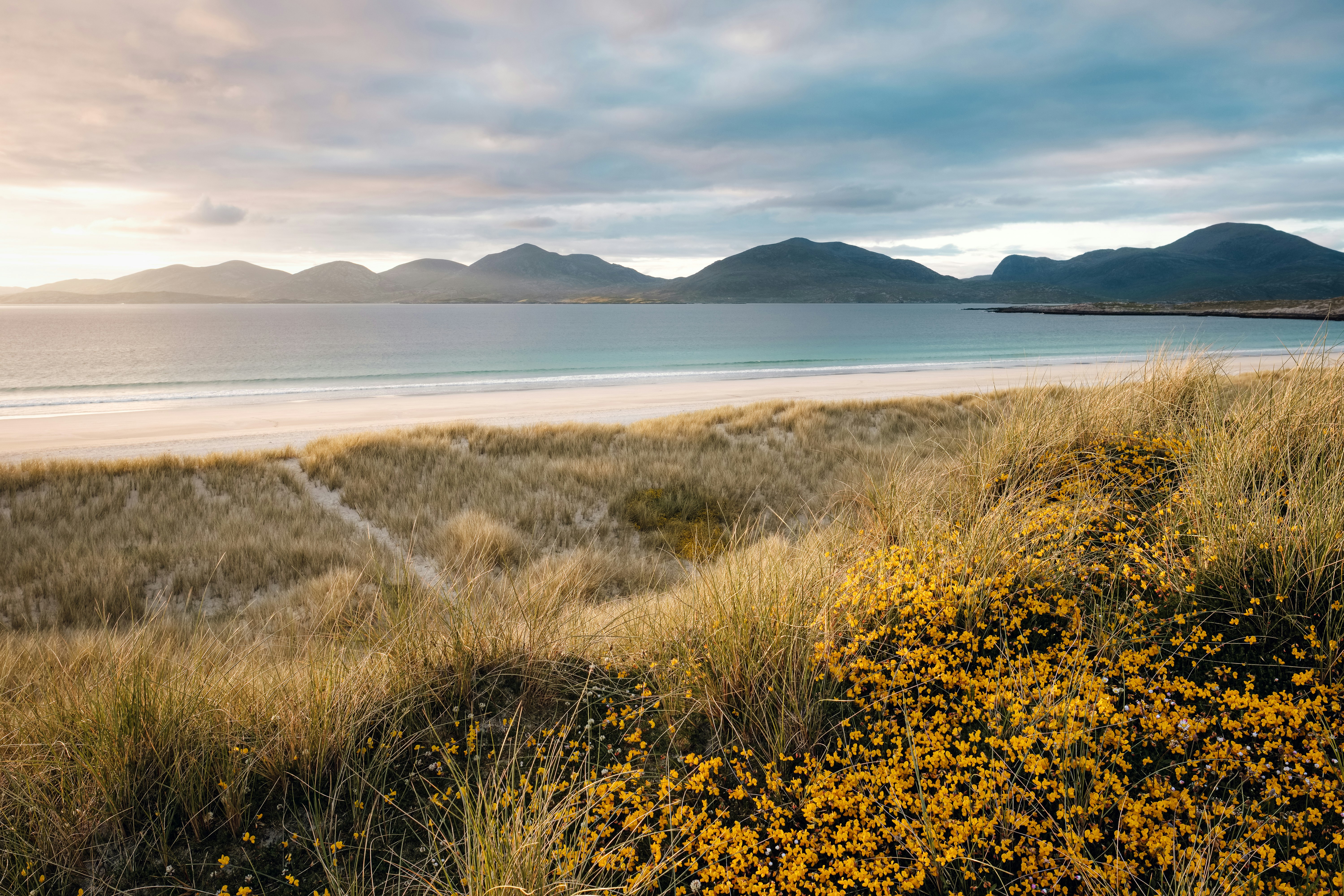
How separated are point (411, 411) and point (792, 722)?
18878 millimetres

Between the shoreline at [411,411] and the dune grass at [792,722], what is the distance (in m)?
5.40

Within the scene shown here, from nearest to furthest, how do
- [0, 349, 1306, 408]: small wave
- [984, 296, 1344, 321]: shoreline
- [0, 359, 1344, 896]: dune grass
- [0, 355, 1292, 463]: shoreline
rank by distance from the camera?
[0, 359, 1344, 896]: dune grass < [0, 355, 1292, 463]: shoreline < [0, 349, 1306, 408]: small wave < [984, 296, 1344, 321]: shoreline

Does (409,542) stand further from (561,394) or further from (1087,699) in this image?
(561,394)

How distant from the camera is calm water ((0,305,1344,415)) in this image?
29.6m

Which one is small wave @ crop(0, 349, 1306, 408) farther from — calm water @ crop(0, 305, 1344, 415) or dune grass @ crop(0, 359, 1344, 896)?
dune grass @ crop(0, 359, 1344, 896)

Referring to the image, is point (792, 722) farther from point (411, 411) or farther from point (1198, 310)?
point (1198, 310)

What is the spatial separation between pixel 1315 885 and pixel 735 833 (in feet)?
6.06

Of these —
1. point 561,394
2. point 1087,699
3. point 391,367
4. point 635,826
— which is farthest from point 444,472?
point 391,367

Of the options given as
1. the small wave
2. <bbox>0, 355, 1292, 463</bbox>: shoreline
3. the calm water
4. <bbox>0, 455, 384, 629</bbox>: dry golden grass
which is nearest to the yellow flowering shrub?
<bbox>0, 455, 384, 629</bbox>: dry golden grass

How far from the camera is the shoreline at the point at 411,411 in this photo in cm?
1398

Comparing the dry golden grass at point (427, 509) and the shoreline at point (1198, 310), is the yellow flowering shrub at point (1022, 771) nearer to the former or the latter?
the dry golden grass at point (427, 509)

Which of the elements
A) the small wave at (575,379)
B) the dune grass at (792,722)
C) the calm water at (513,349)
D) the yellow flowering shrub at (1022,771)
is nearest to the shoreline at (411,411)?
the small wave at (575,379)

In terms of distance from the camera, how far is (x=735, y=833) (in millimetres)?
2490

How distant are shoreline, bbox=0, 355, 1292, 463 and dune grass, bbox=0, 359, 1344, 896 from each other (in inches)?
213
